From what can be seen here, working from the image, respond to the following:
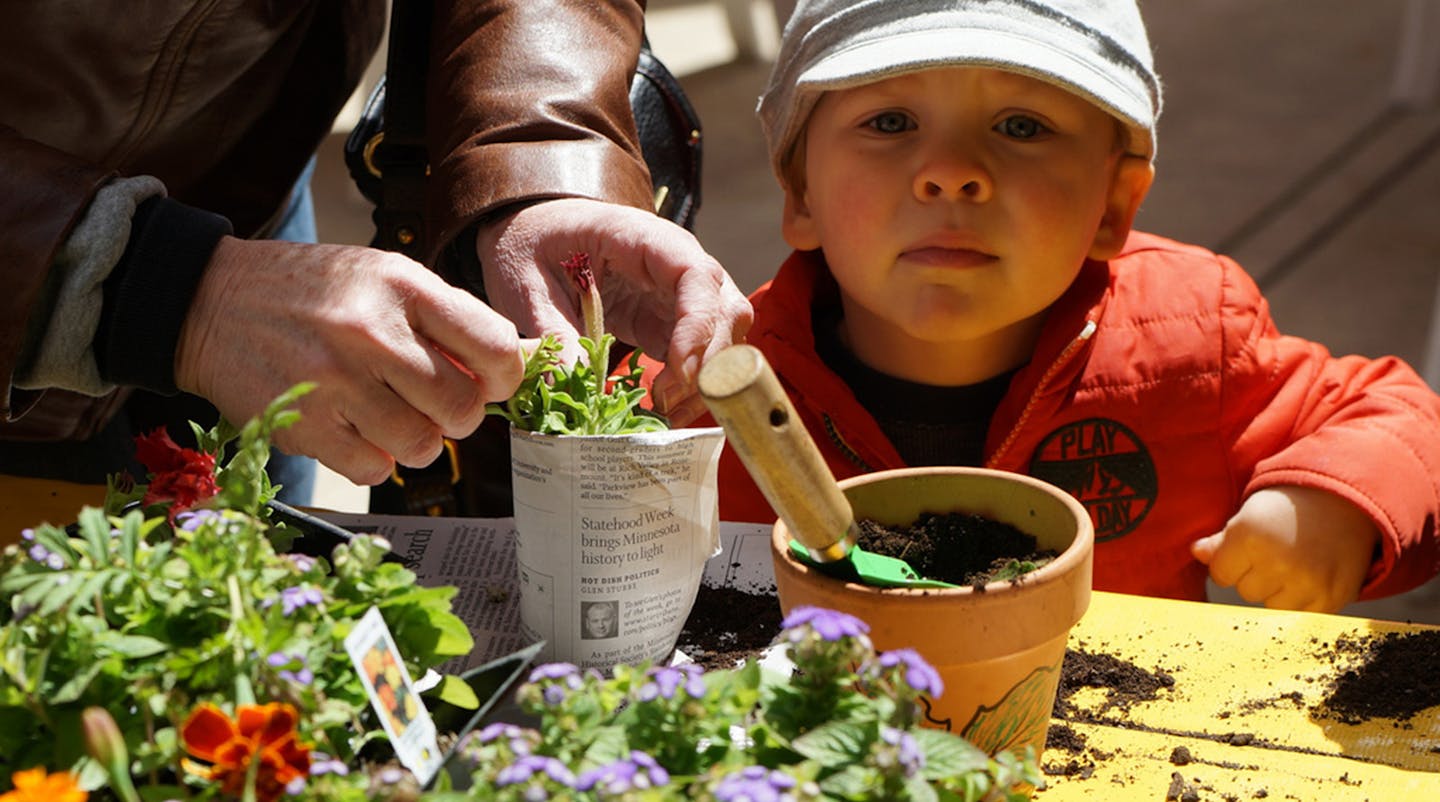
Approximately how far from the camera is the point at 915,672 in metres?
0.71

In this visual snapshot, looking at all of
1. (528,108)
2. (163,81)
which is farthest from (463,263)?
(163,81)

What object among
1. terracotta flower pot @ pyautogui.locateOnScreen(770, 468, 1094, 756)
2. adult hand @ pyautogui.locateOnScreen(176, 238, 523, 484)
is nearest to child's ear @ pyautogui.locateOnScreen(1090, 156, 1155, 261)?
terracotta flower pot @ pyautogui.locateOnScreen(770, 468, 1094, 756)

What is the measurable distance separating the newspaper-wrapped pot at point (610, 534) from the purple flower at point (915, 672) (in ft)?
1.21

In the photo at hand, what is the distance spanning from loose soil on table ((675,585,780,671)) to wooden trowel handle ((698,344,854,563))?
0.22 m

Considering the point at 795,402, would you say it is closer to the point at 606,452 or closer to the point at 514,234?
the point at 514,234

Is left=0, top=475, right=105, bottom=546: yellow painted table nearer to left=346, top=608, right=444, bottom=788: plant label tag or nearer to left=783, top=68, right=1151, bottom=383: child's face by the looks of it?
left=346, top=608, right=444, bottom=788: plant label tag

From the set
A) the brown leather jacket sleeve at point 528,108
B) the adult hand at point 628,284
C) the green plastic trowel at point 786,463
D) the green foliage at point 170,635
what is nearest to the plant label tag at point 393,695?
the green foliage at point 170,635

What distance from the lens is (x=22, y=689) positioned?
732mm

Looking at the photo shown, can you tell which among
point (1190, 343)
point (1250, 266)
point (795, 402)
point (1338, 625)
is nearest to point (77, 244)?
point (795, 402)

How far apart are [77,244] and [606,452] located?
446 millimetres

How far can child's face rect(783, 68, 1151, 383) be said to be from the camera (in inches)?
61.3

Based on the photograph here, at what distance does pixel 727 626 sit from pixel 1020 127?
714 millimetres

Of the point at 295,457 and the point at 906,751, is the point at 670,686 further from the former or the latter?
the point at 295,457

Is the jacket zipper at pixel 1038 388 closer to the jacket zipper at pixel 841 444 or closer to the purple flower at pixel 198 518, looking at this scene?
the jacket zipper at pixel 841 444
